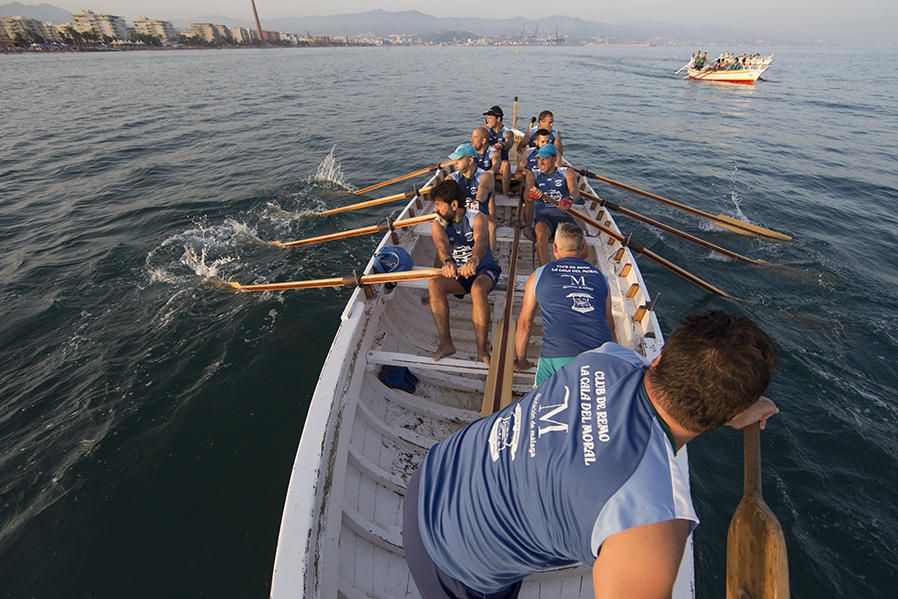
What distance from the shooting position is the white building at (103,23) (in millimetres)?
121725

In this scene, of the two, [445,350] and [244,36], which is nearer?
[445,350]

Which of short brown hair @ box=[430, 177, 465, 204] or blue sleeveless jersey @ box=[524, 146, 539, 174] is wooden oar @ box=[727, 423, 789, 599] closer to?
short brown hair @ box=[430, 177, 465, 204]

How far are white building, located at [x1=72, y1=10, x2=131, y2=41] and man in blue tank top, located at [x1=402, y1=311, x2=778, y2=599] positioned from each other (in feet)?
569

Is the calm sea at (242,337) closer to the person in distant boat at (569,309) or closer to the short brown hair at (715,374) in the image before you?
the person in distant boat at (569,309)

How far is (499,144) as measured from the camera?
10.6m

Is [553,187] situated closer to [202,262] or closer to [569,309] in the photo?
[569,309]

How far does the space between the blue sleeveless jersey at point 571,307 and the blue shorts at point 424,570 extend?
6.45 feet

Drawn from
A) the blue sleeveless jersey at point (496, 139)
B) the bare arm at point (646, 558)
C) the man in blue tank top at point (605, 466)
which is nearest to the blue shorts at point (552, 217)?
the blue sleeveless jersey at point (496, 139)

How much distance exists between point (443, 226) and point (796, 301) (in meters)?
7.81

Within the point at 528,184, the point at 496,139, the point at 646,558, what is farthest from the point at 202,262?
the point at 646,558

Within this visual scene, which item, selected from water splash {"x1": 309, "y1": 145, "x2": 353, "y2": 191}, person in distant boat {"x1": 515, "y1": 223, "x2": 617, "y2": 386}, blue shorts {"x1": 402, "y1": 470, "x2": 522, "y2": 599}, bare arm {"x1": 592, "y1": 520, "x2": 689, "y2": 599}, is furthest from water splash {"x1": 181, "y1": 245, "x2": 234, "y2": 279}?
bare arm {"x1": 592, "y1": 520, "x2": 689, "y2": 599}

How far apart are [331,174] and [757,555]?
51.5 feet

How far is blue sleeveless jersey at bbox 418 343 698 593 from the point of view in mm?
1373

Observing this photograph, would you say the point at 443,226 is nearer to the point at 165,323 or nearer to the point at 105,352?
the point at 165,323
